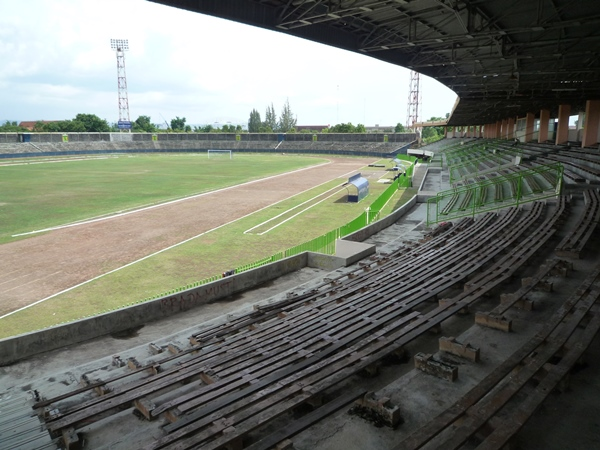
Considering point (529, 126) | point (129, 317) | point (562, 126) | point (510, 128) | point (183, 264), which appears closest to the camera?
point (129, 317)

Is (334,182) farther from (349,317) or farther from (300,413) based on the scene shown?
(300,413)

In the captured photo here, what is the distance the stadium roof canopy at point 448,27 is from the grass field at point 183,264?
32.5 feet

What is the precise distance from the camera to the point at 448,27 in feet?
48.3

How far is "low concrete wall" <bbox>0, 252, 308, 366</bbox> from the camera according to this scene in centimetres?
925

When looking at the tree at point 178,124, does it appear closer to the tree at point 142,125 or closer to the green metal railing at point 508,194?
the tree at point 142,125

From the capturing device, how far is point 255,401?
564 centimetres

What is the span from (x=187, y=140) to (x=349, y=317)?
112m

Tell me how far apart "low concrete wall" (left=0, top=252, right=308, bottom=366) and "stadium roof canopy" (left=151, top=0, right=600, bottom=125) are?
24.6 ft

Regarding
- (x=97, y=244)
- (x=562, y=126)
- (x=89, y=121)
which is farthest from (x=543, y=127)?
(x=89, y=121)

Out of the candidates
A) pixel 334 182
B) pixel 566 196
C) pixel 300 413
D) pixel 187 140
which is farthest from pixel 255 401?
pixel 187 140

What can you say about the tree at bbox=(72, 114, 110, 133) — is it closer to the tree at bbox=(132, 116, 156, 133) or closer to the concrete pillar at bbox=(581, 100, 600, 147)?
the tree at bbox=(132, 116, 156, 133)

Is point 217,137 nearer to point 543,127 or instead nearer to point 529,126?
point 529,126

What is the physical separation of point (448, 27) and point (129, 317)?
14017mm

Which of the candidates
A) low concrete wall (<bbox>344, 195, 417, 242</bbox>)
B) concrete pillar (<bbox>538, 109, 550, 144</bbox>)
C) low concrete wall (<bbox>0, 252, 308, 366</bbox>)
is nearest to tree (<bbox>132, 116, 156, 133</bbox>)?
concrete pillar (<bbox>538, 109, 550, 144</bbox>)
